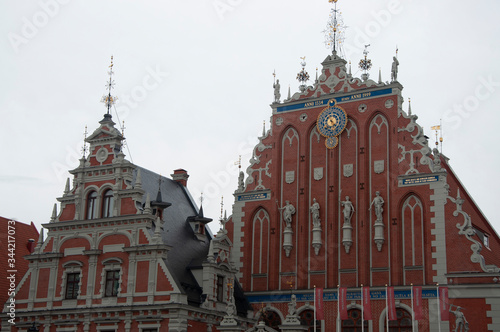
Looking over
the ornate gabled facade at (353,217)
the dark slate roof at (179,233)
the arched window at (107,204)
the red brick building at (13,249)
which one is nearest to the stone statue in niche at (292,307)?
the ornate gabled facade at (353,217)

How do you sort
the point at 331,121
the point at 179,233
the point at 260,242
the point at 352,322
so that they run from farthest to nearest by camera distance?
the point at 260,242 < the point at 331,121 < the point at 179,233 < the point at 352,322

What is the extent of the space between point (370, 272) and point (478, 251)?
16.7 ft

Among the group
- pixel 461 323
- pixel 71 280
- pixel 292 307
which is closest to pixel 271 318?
pixel 292 307

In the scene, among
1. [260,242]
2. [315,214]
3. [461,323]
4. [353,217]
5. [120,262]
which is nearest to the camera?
[461,323]

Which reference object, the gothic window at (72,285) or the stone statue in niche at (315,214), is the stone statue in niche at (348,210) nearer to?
the stone statue in niche at (315,214)

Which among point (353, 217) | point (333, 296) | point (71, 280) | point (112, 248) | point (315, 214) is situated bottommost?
point (333, 296)

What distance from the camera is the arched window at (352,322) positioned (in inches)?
1341

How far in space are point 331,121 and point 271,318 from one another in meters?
10.3

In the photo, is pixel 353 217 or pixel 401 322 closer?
pixel 401 322

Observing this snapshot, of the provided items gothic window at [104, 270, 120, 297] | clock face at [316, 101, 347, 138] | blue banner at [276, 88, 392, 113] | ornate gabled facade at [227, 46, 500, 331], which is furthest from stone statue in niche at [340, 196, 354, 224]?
gothic window at [104, 270, 120, 297]

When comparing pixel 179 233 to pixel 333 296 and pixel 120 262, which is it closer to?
pixel 120 262

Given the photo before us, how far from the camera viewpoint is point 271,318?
36.3 metres

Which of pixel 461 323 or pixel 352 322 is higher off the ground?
pixel 352 322

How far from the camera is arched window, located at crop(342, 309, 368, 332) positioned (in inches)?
1341
